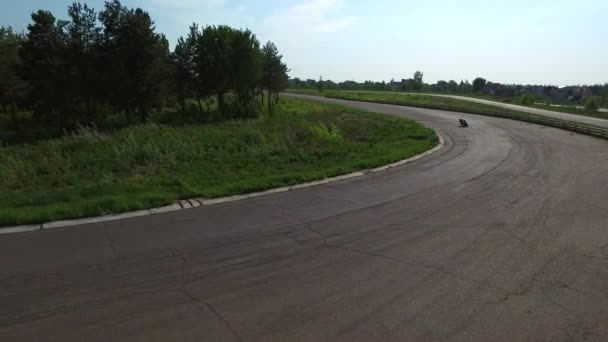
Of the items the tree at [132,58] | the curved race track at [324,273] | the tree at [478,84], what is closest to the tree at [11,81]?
the tree at [132,58]

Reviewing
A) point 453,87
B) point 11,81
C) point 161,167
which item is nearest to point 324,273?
point 161,167

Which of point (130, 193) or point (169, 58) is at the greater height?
point (169, 58)

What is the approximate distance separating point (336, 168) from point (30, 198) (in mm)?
8165

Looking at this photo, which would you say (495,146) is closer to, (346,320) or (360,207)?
(360,207)

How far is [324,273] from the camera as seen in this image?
5.12 metres

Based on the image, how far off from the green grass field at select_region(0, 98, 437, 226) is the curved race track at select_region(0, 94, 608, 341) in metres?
1.21

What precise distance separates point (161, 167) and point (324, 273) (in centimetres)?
873

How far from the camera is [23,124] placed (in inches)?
1403

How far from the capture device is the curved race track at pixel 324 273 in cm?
389

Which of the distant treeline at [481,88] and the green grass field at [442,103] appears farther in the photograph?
the distant treeline at [481,88]

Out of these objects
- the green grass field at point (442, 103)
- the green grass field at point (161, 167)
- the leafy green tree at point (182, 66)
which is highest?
the leafy green tree at point (182, 66)

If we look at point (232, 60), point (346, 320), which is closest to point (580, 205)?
point (346, 320)

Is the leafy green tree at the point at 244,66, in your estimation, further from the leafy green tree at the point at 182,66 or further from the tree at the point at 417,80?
the tree at the point at 417,80

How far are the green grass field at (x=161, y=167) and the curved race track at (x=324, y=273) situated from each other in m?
1.21
